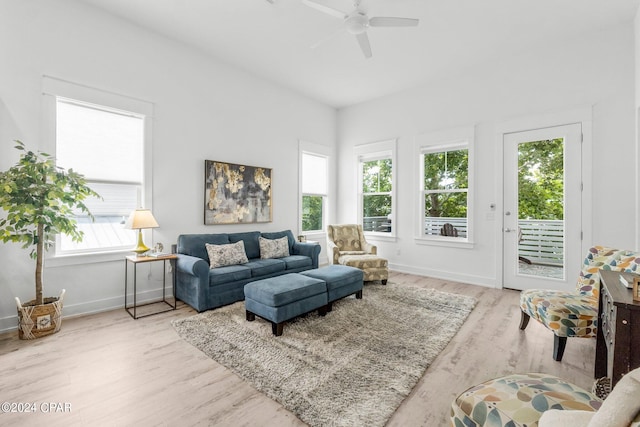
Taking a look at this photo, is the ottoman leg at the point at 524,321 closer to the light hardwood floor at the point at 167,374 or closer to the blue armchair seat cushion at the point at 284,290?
the light hardwood floor at the point at 167,374

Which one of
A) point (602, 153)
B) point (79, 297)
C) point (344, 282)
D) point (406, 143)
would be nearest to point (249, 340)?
point (344, 282)

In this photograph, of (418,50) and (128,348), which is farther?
(418,50)

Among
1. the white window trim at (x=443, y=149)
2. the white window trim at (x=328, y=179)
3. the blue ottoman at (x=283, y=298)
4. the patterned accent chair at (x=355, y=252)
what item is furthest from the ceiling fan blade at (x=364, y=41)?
the patterned accent chair at (x=355, y=252)

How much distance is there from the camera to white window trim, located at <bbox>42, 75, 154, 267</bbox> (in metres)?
2.90

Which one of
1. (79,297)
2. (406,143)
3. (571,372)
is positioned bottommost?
(571,372)

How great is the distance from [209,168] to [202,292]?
1.81 metres

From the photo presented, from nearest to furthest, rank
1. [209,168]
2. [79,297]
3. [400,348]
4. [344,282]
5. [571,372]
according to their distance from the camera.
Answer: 1. [571,372]
2. [400,348]
3. [79,297]
4. [344,282]
5. [209,168]

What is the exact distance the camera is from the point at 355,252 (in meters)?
4.86

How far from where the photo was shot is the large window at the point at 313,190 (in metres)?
5.75

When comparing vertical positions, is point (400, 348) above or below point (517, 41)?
below

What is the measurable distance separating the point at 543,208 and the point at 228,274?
13.9ft

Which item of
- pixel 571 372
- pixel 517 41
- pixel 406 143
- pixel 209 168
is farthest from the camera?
pixel 406 143

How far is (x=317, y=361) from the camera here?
2.20m

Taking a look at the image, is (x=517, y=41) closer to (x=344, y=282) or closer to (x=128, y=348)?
(x=344, y=282)
